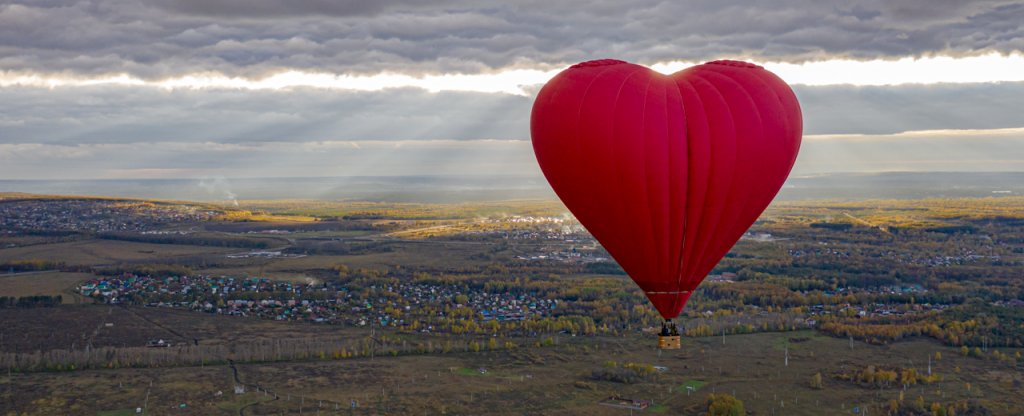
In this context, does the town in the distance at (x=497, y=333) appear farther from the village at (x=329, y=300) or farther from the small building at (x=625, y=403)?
the village at (x=329, y=300)

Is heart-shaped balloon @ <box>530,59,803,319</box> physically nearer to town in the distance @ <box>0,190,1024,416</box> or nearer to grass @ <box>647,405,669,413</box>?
grass @ <box>647,405,669,413</box>

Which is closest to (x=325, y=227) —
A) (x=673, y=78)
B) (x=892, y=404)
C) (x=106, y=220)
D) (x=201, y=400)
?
(x=106, y=220)

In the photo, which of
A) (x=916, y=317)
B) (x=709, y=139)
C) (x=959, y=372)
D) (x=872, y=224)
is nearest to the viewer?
(x=709, y=139)

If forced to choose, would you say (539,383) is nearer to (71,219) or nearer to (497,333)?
(497,333)

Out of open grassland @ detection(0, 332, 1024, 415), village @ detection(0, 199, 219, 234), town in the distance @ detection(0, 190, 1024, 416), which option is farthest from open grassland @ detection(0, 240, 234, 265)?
open grassland @ detection(0, 332, 1024, 415)

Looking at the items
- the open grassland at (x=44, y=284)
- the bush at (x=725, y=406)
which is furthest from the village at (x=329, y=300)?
the bush at (x=725, y=406)

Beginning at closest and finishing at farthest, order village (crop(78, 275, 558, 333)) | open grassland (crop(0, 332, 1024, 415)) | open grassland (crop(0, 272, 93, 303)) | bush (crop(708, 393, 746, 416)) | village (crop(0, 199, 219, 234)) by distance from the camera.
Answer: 1. bush (crop(708, 393, 746, 416))
2. open grassland (crop(0, 332, 1024, 415))
3. village (crop(78, 275, 558, 333))
4. open grassland (crop(0, 272, 93, 303))
5. village (crop(0, 199, 219, 234))

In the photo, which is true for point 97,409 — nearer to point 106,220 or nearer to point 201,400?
point 201,400
